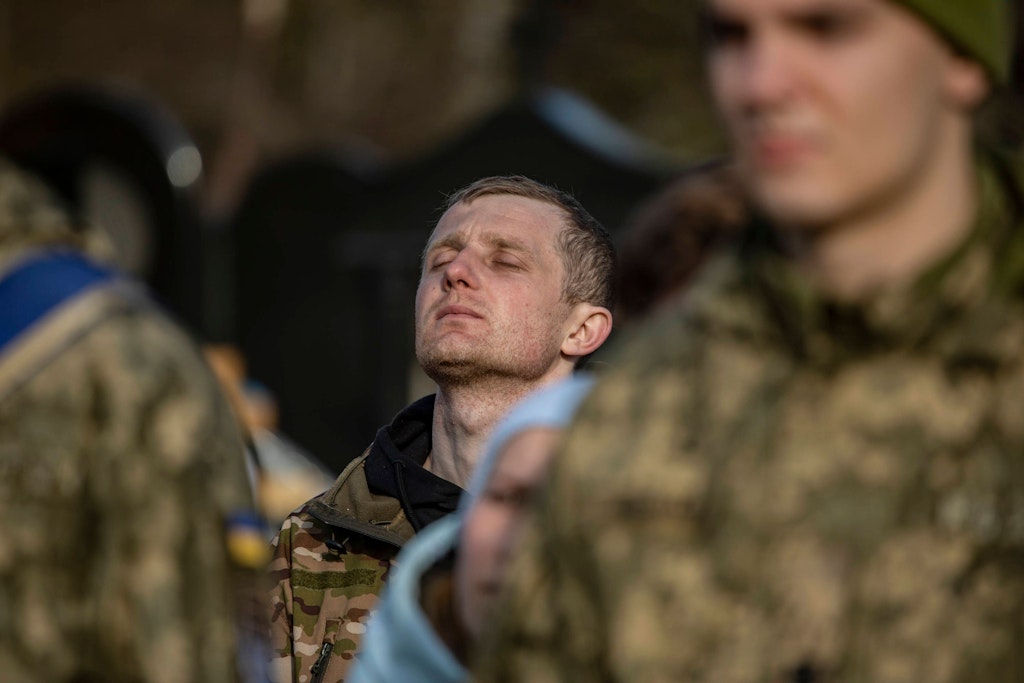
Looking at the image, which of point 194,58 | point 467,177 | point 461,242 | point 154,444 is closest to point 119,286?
point 154,444

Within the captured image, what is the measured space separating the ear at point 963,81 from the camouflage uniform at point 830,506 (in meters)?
0.10

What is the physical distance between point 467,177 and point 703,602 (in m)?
7.63

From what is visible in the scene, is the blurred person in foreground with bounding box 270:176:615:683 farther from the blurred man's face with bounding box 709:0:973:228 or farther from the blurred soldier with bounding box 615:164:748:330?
the blurred man's face with bounding box 709:0:973:228

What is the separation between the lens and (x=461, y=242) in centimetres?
381

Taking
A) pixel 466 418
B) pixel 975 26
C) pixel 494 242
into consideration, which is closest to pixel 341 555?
pixel 466 418

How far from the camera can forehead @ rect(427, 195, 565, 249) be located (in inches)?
150

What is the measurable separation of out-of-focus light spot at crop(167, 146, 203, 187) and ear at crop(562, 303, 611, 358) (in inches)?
279

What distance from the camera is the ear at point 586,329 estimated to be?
3.89m

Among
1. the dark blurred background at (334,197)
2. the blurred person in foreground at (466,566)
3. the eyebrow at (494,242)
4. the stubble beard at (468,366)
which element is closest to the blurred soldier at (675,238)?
the blurred person in foreground at (466,566)

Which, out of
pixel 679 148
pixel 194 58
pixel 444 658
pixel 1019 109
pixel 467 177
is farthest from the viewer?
pixel 194 58

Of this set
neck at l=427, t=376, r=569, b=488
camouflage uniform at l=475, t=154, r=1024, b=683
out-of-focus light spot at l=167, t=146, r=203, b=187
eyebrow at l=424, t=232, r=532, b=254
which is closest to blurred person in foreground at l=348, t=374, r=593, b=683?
camouflage uniform at l=475, t=154, r=1024, b=683

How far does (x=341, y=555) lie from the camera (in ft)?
11.6

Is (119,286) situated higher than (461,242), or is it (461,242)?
(119,286)

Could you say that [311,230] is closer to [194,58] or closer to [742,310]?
[742,310]
